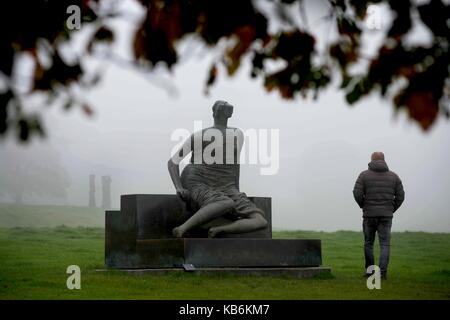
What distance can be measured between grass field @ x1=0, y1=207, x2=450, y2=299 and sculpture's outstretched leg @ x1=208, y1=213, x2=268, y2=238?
116 cm

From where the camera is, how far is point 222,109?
524 inches

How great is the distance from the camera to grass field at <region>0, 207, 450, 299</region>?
972 cm

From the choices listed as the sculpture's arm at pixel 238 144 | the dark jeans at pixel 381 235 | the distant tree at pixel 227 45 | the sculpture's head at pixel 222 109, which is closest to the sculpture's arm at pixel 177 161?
the sculpture's head at pixel 222 109

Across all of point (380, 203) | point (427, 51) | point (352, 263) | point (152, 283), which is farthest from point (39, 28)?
point (352, 263)

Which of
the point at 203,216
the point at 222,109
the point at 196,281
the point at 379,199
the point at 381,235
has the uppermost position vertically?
the point at 222,109

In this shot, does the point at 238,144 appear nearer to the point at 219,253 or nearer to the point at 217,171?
the point at 217,171

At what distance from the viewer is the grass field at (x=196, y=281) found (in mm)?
9719

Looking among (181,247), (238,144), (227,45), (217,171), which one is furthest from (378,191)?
(227,45)

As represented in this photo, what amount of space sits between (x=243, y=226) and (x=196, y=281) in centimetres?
217

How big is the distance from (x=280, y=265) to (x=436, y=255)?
774 cm

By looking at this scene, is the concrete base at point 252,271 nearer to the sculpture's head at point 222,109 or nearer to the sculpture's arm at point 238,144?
the sculpture's arm at point 238,144

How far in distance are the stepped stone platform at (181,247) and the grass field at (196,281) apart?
0.40 meters

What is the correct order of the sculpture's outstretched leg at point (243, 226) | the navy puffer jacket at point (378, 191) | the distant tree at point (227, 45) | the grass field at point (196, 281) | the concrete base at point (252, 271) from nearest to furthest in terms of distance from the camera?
the distant tree at point (227, 45)
the grass field at point (196, 281)
the concrete base at point (252, 271)
the navy puffer jacket at point (378, 191)
the sculpture's outstretched leg at point (243, 226)

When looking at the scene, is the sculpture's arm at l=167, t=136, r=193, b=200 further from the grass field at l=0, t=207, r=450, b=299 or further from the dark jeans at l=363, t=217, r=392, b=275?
the dark jeans at l=363, t=217, r=392, b=275
